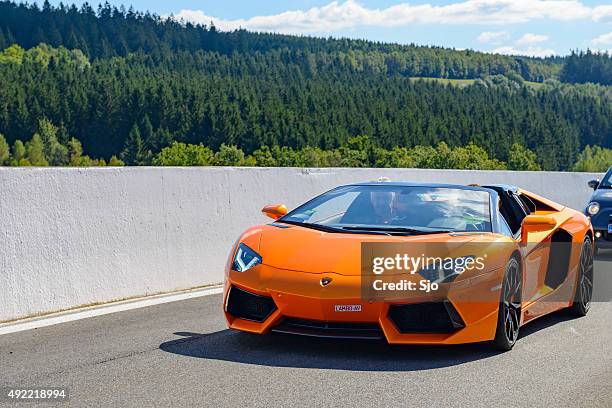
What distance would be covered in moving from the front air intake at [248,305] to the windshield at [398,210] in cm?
80

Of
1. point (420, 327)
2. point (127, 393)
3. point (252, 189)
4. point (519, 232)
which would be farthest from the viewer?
point (252, 189)

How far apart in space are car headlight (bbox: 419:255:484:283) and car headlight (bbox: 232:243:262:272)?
106 centimetres

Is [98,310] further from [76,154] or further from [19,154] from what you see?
[76,154]

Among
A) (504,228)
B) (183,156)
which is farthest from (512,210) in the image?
(183,156)

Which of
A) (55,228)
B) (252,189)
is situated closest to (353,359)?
(55,228)

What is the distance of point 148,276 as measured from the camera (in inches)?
366

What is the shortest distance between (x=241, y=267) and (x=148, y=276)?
10.4ft

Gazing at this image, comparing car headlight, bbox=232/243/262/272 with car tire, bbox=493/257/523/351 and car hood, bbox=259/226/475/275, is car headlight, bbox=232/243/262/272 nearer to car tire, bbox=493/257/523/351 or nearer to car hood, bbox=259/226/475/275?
car hood, bbox=259/226/475/275

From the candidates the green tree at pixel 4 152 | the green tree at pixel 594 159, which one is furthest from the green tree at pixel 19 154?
the green tree at pixel 594 159

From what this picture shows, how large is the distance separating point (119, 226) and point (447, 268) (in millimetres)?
3899

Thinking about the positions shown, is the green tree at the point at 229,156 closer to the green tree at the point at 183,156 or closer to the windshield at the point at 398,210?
the green tree at the point at 183,156

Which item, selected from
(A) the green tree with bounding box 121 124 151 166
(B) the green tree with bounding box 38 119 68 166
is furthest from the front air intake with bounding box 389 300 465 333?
(A) the green tree with bounding box 121 124 151 166

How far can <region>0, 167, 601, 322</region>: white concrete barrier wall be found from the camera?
25.5 ft

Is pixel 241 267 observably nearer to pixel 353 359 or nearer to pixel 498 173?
pixel 353 359
